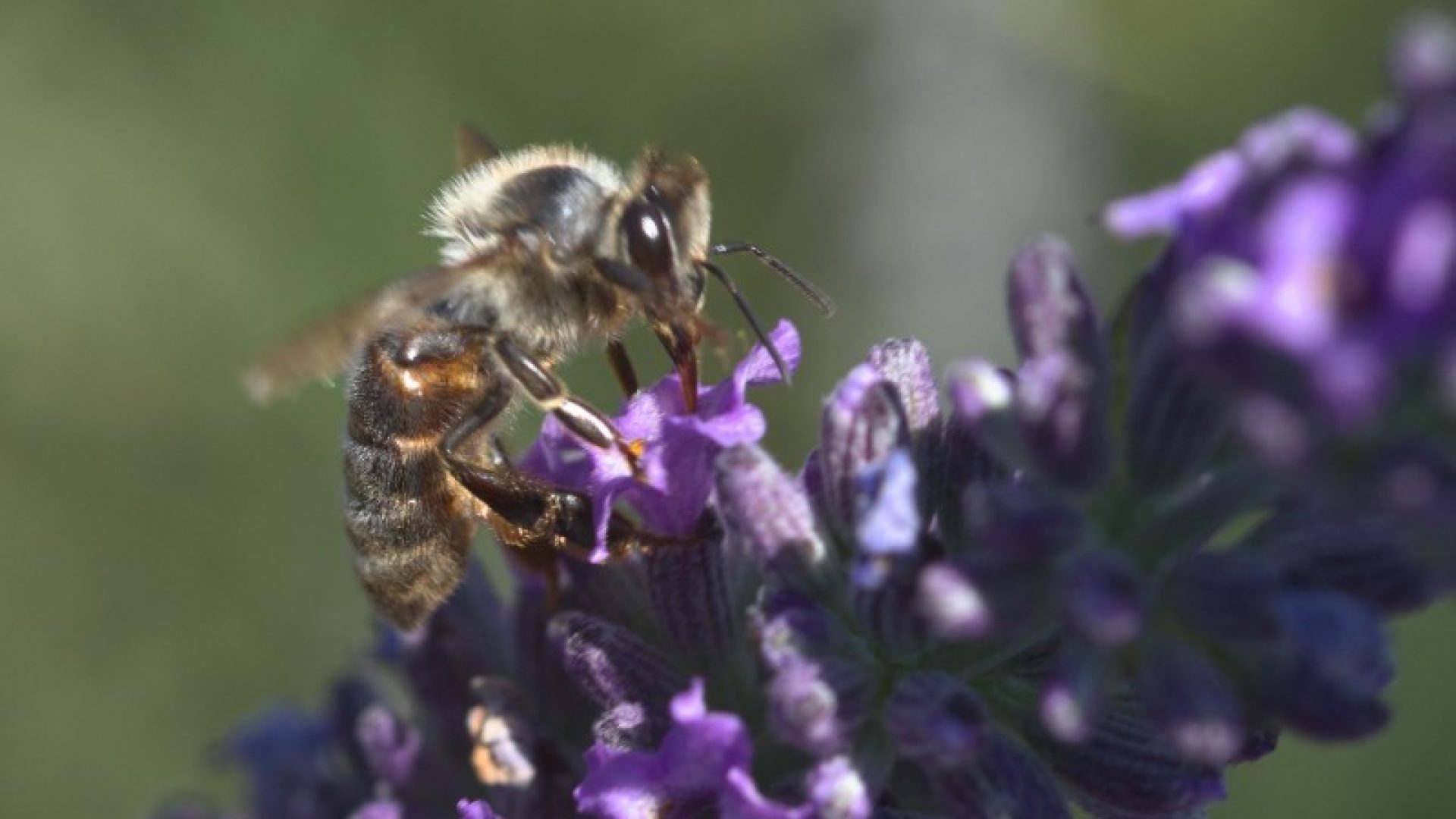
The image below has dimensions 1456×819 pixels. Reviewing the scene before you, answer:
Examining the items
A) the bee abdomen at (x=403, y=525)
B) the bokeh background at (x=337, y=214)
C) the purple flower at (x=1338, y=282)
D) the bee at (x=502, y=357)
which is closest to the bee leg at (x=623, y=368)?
the bee at (x=502, y=357)

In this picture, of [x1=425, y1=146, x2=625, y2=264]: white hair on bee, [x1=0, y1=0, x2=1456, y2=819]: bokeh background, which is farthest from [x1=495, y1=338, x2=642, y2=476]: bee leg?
[x1=0, y1=0, x2=1456, y2=819]: bokeh background

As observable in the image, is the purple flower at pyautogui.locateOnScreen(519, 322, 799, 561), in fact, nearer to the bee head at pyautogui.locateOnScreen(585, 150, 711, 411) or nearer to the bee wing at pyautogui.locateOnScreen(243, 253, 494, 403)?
the bee head at pyautogui.locateOnScreen(585, 150, 711, 411)

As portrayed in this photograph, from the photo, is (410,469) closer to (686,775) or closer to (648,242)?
(648,242)

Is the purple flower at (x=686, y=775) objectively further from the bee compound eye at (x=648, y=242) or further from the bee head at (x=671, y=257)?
the bee compound eye at (x=648, y=242)

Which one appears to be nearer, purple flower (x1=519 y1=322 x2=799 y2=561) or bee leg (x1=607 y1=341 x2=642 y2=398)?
purple flower (x1=519 y1=322 x2=799 y2=561)

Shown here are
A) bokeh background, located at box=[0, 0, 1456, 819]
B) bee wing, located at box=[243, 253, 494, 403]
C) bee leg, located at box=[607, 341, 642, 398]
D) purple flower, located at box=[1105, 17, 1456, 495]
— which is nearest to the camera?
purple flower, located at box=[1105, 17, 1456, 495]

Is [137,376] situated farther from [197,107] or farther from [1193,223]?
[1193,223]
